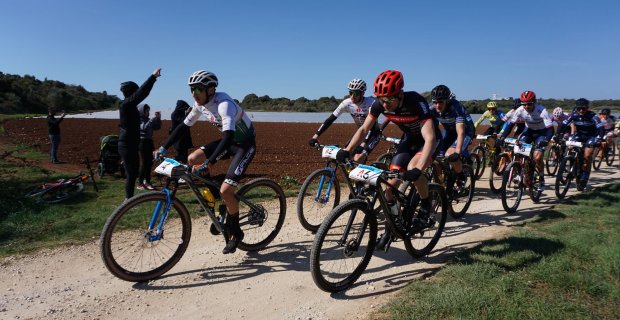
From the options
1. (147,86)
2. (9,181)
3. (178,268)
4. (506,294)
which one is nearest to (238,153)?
(178,268)

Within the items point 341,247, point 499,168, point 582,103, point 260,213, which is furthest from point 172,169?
point 582,103

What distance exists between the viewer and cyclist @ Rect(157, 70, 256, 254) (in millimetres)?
4701

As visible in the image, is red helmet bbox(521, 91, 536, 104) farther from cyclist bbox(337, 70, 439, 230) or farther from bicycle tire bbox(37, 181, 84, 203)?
bicycle tire bbox(37, 181, 84, 203)

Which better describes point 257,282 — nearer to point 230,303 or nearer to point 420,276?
point 230,303

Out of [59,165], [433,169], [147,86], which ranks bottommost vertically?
[59,165]

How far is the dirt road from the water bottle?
2.63 feet

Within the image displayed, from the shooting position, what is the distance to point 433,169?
7031 millimetres

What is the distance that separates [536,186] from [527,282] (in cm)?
510

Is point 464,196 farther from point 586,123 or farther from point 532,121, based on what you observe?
point 586,123

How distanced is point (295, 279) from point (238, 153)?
1846 mm

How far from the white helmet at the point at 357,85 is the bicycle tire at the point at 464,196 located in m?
2.57

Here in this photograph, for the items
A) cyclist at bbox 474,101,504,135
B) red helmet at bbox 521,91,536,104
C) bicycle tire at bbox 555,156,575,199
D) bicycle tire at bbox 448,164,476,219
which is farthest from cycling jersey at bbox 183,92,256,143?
cyclist at bbox 474,101,504,135

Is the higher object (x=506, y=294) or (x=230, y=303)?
(x=506, y=294)

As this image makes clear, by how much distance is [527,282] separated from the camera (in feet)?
13.7
